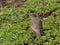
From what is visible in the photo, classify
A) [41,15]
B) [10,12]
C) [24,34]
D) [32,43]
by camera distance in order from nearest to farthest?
[32,43] < [24,34] < [41,15] < [10,12]

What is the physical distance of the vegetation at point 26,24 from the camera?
7.18 metres

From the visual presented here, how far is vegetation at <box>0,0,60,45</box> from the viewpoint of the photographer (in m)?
7.18

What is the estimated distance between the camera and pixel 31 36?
7352mm

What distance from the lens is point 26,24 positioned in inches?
315

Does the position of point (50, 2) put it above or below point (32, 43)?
above

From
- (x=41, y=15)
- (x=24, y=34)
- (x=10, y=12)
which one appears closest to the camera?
(x=24, y=34)

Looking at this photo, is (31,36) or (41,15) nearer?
(31,36)

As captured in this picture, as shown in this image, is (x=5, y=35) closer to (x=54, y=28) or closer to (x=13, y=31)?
(x=13, y=31)

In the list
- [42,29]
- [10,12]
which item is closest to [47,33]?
[42,29]

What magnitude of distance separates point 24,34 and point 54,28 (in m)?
0.85

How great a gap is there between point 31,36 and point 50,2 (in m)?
1.80

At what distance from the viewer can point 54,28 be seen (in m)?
7.42

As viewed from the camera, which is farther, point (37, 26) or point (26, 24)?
point (26, 24)

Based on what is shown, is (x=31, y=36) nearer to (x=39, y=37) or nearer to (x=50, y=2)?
(x=39, y=37)
